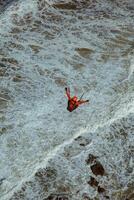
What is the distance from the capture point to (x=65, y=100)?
43.7ft

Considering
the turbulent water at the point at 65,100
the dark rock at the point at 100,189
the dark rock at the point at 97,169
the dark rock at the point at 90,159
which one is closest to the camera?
the dark rock at the point at 100,189

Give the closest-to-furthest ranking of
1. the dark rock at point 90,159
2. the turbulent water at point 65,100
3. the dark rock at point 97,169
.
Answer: the turbulent water at point 65,100
the dark rock at point 97,169
the dark rock at point 90,159

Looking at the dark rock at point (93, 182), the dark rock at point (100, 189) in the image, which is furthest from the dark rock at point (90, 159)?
the dark rock at point (100, 189)

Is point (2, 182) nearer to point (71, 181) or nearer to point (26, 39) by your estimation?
point (71, 181)

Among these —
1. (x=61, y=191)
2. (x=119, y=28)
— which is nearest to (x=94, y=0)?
(x=119, y=28)

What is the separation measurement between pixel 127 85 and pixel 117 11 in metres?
6.26

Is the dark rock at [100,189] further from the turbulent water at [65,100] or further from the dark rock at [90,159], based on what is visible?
the dark rock at [90,159]

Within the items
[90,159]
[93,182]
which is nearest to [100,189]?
[93,182]

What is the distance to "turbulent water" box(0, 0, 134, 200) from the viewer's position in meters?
10.3

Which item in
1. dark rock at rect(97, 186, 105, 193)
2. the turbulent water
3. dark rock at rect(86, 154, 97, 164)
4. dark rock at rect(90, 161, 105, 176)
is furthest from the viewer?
dark rock at rect(86, 154, 97, 164)

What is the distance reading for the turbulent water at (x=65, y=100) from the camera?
10.3m

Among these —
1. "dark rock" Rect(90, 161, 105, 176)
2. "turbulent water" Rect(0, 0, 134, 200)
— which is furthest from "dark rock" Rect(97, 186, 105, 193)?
"dark rock" Rect(90, 161, 105, 176)

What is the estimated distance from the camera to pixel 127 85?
13602 mm

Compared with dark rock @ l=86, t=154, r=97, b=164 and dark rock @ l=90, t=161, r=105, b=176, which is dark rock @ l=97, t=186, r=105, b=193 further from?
dark rock @ l=86, t=154, r=97, b=164
